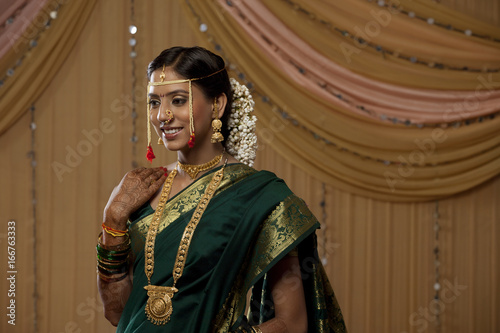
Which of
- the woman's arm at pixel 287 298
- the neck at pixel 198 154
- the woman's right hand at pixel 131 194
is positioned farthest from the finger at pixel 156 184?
the woman's arm at pixel 287 298

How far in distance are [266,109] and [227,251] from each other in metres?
2.02

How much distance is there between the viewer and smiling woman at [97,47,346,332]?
195cm

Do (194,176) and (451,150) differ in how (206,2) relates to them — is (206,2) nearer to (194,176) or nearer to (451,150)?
(451,150)

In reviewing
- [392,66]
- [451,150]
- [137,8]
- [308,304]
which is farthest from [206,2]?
[308,304]

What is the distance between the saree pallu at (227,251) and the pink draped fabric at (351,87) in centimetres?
184

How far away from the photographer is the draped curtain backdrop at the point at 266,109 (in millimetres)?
3859

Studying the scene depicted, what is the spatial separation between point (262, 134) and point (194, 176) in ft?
5.84

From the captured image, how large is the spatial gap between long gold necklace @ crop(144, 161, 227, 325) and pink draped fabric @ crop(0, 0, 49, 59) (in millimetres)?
2116

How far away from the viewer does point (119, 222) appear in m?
2.03

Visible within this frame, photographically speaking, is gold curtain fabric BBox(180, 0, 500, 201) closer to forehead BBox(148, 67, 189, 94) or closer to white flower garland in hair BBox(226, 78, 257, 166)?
white flower garland in hair BBox(226, 78, 257, 166)

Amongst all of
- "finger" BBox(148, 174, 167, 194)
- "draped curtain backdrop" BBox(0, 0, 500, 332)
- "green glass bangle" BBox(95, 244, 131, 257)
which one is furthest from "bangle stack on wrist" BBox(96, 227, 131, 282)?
"draped curtain backdrop" BBox(0, 0, 500, 332)

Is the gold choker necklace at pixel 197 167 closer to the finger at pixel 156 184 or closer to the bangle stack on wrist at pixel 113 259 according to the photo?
the finger at pixel 156 184

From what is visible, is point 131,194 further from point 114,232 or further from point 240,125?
point 240,125

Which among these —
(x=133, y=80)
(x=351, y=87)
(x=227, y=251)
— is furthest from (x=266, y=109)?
(x=227, y=251)
